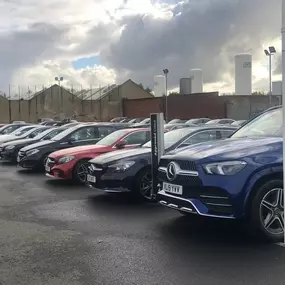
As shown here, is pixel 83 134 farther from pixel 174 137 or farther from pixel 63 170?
pixel 174 137

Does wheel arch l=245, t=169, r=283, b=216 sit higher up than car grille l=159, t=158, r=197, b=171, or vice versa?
car grille l=159, t=158, r=197, b=171

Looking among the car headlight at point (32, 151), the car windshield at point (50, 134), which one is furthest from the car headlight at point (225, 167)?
the car windshield at point (50, 134)

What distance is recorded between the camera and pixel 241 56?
50.2 metres

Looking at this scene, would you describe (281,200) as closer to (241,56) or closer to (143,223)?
(143,223)

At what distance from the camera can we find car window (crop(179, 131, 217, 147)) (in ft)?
29.5

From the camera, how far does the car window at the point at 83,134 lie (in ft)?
43.5

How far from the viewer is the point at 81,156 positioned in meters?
10.7

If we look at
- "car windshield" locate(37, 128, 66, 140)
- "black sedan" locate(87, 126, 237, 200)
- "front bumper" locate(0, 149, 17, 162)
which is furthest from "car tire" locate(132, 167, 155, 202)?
"front bumper" locate(0, 149, 17, 162)

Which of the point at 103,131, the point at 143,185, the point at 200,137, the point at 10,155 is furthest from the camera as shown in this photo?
the point at 10,155

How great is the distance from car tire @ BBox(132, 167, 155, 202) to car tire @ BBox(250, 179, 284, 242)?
9.82 ft

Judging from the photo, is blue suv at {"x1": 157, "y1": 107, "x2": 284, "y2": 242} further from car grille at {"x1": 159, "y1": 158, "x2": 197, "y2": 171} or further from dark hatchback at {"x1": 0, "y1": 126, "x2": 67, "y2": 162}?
dark hatchback at {"x1": 0, "y1": 126, "x2": 67, "y2": 162}

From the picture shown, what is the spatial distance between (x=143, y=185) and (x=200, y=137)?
1998 mm

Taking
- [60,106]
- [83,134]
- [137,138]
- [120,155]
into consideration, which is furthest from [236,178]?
[60,106]

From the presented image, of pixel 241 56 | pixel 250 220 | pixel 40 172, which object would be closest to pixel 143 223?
pixel 250 220
